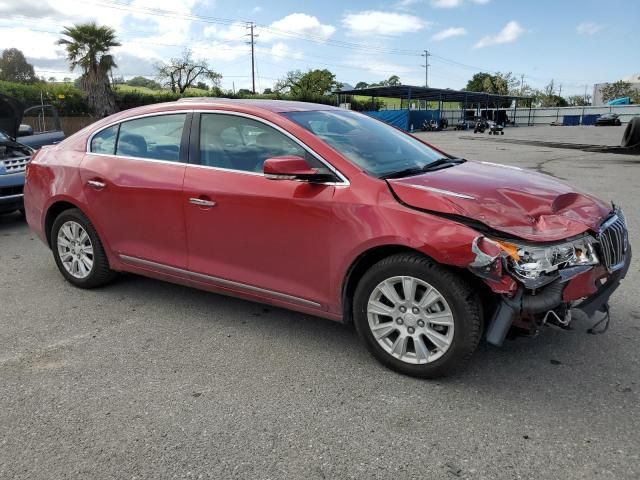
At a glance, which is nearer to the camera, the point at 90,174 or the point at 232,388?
the point at 232,388

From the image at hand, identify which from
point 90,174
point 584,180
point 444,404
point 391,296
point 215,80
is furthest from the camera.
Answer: point 215,80

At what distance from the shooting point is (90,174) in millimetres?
4457

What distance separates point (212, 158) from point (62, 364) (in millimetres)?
1667

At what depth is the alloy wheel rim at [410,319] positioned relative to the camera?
120 inches

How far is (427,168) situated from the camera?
3764 mm

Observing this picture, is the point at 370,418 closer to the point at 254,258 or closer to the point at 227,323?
the point at 254,258

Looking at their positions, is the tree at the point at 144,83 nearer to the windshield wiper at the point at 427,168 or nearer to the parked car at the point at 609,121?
the parked car at the point at 609,121

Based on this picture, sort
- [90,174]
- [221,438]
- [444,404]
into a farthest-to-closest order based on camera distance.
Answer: [90,174] → [444,404] → [221,438]

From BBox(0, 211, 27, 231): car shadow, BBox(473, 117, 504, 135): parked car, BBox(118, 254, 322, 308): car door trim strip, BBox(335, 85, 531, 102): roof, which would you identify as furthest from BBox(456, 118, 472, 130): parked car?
BBox(118, 254, 322, 308): car door trim strip

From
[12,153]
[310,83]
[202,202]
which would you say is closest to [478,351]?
[202,202]

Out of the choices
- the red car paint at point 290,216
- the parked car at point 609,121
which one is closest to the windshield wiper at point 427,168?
the red car paint at point 290,216

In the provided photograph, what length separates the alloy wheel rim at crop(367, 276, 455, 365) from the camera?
3.04m

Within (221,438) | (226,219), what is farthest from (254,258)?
(221,438)

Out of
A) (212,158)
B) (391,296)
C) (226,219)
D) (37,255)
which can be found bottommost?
(37,255)
